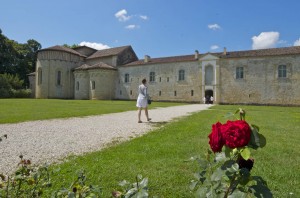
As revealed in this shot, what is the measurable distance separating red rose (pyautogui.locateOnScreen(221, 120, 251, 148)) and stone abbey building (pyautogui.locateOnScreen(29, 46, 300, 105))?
29.7 metres

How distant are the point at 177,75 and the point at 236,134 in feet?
107

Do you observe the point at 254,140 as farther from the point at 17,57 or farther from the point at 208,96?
the point at 17,57

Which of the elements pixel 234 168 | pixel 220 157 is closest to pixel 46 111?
pixel 220 157

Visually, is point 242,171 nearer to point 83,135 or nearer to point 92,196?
point 92,196

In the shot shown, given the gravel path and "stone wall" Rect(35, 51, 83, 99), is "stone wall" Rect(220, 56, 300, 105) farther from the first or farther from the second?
"stone wall" Rect(35, 51, 83, 99)

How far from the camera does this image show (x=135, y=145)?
5.19 meters

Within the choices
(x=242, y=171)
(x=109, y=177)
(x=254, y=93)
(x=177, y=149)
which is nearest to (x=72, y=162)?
(x=109, y=177)

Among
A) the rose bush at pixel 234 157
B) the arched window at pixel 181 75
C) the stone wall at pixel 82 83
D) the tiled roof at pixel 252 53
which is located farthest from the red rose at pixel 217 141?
the stone wall at pixel 82 83

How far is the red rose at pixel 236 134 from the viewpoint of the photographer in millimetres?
1273

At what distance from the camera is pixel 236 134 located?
127cm

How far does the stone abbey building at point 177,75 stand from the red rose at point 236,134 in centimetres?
2974

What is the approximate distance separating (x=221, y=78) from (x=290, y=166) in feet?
91.9

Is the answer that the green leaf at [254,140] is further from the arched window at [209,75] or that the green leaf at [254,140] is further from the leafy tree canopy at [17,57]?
the leafy tree canopy at [17,57]

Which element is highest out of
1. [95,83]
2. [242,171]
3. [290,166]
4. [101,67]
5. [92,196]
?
[101,67]
